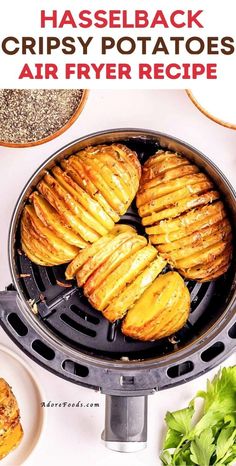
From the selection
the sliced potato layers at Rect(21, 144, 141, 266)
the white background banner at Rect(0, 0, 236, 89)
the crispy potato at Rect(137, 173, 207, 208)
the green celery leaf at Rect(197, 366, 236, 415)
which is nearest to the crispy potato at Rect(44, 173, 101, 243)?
the sliced potato layers at Rect(21, 144, 141, 266)

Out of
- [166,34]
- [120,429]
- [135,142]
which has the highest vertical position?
[166,34]

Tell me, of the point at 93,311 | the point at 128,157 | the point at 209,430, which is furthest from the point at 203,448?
the point at 128,157

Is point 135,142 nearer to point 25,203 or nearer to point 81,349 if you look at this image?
point 25,203

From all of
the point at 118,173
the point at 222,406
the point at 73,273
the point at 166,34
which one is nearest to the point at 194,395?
the point at 222,406

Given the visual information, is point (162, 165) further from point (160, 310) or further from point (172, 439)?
point (172, 439)

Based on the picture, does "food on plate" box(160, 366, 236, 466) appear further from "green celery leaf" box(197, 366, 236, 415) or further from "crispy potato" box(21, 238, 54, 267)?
"crispy potato" box(21, 238, 54, 267)
